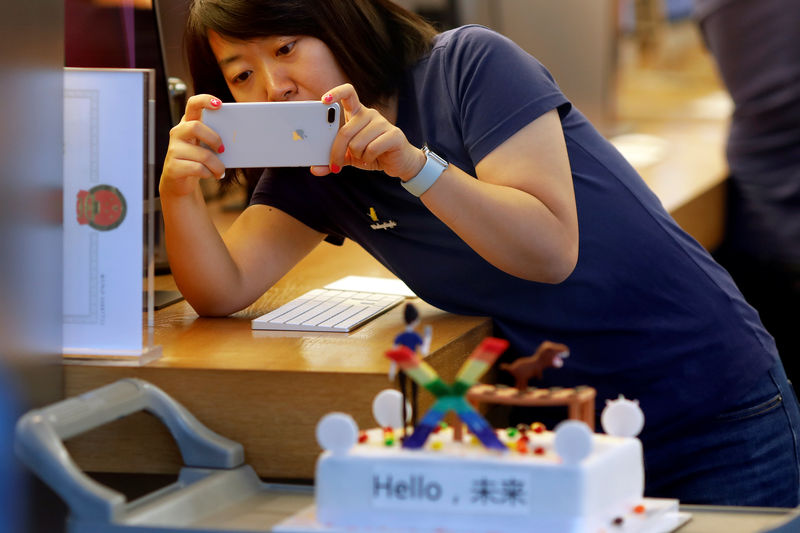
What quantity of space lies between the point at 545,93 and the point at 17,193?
547 mm

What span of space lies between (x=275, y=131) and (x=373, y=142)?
0.50ft

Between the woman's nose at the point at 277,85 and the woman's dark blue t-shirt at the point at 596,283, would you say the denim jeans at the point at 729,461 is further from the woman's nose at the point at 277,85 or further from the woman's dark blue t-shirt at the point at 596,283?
the woman's nose at the point at 277,85

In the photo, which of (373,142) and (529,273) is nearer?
(373,142)

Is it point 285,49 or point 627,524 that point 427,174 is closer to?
point 285,49

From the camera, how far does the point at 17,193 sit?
39.4 inches

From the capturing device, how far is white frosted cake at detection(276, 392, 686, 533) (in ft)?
2.52

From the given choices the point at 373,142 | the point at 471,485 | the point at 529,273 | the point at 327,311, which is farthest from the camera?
the point at 327,311

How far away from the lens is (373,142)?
3.43 feet

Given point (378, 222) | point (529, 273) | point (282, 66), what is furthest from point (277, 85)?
point (529, 273)

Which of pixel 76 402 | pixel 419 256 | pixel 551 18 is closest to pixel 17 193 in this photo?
pixel 76 402

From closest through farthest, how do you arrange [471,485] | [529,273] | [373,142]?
1. [471,485]
2. [373,142]
3. [529,273]

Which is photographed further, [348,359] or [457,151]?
[457,151]

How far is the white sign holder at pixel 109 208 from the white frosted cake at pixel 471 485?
13.0 inches

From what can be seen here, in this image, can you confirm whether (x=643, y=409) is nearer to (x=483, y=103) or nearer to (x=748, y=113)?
(x=483, y=103)
